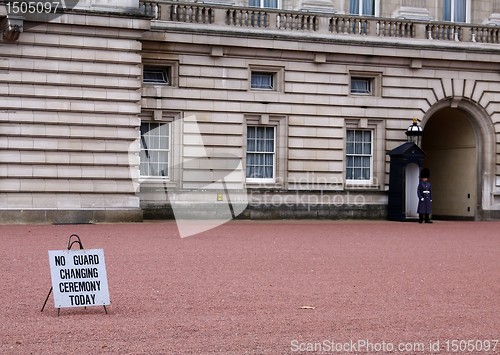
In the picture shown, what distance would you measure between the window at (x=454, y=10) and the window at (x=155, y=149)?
35.1 feet

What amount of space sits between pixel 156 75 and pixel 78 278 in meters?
20.2

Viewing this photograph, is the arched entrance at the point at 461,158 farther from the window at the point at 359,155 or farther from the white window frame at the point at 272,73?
the white window frame at the point at 272,73

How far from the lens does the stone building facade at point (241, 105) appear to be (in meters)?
26.8

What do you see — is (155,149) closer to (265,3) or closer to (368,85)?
(265,3)

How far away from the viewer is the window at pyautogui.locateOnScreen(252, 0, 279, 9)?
31594 millimetres

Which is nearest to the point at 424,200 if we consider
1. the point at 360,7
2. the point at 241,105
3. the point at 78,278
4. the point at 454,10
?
the point at 241,105

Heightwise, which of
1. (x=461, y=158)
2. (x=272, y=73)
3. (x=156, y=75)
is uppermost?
(x=272, y=73)

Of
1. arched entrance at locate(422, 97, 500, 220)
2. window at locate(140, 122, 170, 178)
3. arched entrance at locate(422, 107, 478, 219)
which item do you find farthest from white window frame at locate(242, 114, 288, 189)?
arched entrance at locate(422, 107, 478, 219)

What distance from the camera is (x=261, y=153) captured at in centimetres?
3147

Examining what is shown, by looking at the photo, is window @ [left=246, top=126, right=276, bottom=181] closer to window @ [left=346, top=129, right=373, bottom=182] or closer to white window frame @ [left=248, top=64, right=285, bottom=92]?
white window frame @ [left=248, top=64, right=285, bottom=92]

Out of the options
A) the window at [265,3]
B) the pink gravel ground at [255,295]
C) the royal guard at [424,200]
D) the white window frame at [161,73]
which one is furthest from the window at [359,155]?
the pink gravel ground at [255,295]

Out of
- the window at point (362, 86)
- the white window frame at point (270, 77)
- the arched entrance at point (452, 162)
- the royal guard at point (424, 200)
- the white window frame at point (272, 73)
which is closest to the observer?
the royal guard at point (424, 200)

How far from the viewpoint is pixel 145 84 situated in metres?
30.0

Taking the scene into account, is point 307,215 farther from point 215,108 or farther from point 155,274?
point 155,274
